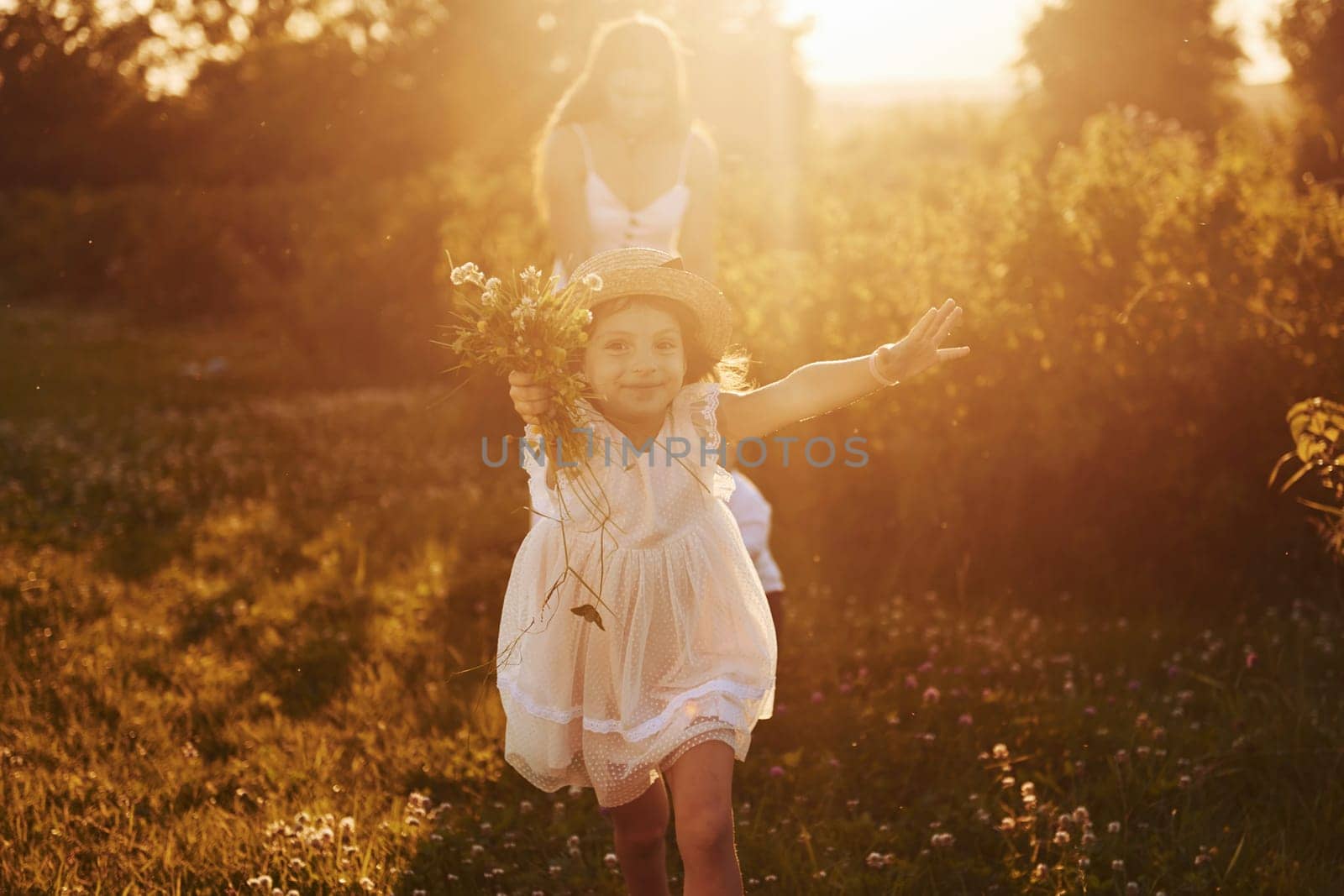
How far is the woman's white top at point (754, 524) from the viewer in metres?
5.09

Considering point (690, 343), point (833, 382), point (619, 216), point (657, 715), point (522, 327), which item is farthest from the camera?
point (619, 216)

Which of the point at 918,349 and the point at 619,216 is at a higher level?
Answer: the point at 619,216

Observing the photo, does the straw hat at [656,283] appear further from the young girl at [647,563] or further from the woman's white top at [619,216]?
the woman's white top at [619,216]

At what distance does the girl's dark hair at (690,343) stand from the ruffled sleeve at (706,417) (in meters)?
0.10

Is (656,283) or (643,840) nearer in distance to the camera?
(656,283)

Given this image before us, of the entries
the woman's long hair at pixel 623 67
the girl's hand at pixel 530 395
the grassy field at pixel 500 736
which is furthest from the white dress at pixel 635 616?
the woman's long hair at pixel 623 67

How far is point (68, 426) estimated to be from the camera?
37.4 ft

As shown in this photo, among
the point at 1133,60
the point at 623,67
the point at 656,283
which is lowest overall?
the point at 656,283

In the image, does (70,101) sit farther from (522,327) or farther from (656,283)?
(522,327)

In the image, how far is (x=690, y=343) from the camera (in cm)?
328

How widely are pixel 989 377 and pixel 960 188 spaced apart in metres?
1.60

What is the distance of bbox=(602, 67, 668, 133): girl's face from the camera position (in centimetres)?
474

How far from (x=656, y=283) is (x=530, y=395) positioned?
1.52 feet

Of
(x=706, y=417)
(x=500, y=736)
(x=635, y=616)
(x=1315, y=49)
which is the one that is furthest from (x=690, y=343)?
(x=1315, y=49)
